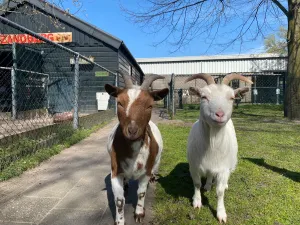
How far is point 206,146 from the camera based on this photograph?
3.34 m

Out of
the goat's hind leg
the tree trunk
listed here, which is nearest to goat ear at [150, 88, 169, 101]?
the goat's hind leg

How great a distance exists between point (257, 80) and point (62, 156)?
84.0 feet

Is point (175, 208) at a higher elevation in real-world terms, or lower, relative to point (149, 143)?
lower

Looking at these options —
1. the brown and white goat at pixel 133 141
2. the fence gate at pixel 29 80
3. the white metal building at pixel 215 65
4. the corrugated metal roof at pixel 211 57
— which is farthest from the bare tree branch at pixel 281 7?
the corrugated metal roof at pixel 211 57

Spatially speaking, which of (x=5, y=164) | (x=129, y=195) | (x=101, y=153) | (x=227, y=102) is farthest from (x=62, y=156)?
(x=227, y=102)

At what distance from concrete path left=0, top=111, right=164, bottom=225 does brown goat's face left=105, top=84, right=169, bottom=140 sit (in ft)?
3.97

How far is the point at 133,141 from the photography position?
9.98 feet

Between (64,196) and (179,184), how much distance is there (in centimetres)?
173

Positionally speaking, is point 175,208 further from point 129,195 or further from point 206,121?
point 206,121

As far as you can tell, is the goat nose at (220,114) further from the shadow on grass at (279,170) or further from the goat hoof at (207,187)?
the shadow on grass at (279,170)

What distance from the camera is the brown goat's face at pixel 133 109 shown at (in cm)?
272

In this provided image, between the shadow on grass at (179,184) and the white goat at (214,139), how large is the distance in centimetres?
32

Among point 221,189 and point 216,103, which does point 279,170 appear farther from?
point 216,103

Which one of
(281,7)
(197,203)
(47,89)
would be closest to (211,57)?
(281,7)
